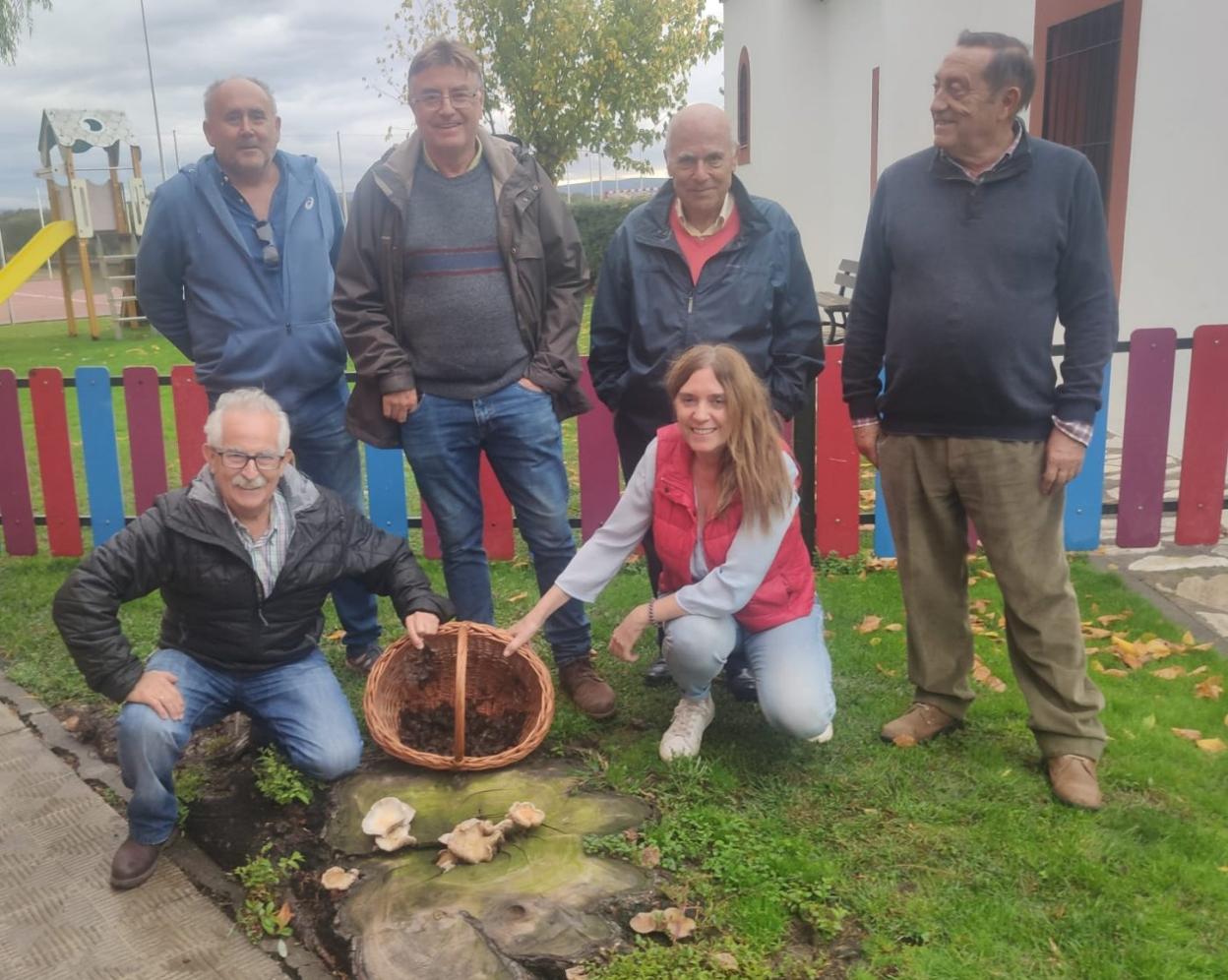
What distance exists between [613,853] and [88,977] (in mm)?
1303

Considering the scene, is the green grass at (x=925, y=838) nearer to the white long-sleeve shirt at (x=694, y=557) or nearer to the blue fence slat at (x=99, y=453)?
the white long-sleeve shirt at (x=694, y=557)

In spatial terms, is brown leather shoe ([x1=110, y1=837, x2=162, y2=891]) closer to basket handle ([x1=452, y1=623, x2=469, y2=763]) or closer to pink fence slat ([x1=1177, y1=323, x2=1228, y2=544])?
basket handle ([x1=452, y1=623, x2=469, y2=763])

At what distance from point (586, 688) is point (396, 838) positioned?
105 centimetres

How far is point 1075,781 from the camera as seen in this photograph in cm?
320

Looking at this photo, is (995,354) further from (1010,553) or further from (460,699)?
(460,699)

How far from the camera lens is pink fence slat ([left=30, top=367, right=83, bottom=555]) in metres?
5.66

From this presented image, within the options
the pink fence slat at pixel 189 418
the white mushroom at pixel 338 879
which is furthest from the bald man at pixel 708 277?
the pink fence slat at pixel 189 418

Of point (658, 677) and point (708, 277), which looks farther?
point (658, 677)

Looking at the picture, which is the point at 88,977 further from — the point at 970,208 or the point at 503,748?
the point at 970,208

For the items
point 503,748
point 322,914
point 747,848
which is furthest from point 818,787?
point 322,914

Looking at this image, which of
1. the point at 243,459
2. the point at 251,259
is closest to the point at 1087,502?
the point at 251,259

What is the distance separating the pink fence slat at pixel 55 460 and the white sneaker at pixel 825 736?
414 centimetres

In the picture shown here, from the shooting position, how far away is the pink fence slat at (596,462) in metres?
5.37

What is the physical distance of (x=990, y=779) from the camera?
10.9ft
